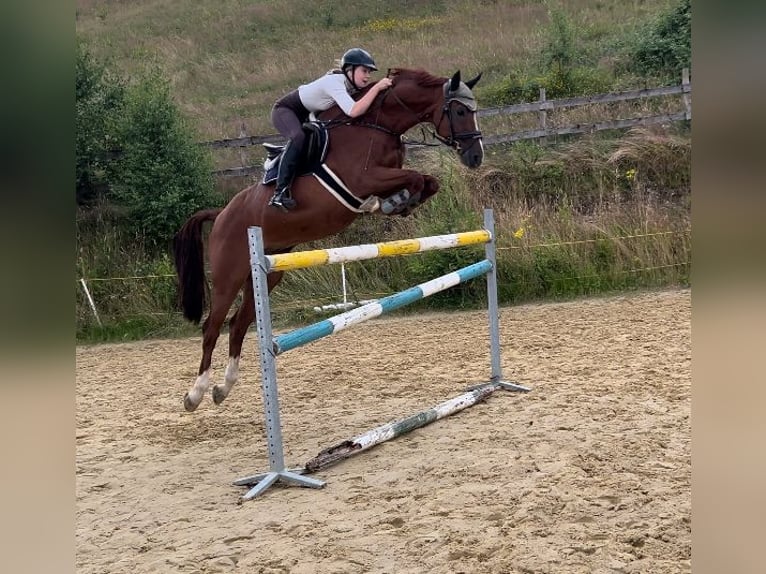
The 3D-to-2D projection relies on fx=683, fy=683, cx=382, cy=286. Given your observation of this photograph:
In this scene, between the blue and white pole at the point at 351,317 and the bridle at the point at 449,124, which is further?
the bridle at the point at 449,124

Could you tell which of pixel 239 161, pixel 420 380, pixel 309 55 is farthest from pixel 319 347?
pixel 309 55

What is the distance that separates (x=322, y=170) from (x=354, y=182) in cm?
23

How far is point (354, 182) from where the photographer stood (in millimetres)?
4031

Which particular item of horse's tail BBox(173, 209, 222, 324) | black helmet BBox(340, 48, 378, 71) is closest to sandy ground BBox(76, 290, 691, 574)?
horse's tail BBox(173, 209, 222, 324)

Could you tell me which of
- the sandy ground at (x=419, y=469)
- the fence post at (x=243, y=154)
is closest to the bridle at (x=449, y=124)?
the sandy ground at (x=419, y=469)

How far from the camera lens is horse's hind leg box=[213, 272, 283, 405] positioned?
4434mm

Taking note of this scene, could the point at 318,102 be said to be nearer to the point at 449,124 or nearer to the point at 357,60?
the point at 357,60

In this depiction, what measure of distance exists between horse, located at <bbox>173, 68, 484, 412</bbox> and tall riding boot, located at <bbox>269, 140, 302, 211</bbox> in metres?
0.07

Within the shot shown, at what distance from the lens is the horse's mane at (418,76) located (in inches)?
164

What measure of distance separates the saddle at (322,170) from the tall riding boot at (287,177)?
0.05 metres

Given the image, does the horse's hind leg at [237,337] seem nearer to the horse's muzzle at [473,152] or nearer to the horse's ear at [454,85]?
the horse's muzzle at [473,152]

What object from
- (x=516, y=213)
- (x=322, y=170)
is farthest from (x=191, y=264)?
(x=516, y=213)

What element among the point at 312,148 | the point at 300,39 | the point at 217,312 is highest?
the point at 300,39

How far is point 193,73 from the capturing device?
18.8m
